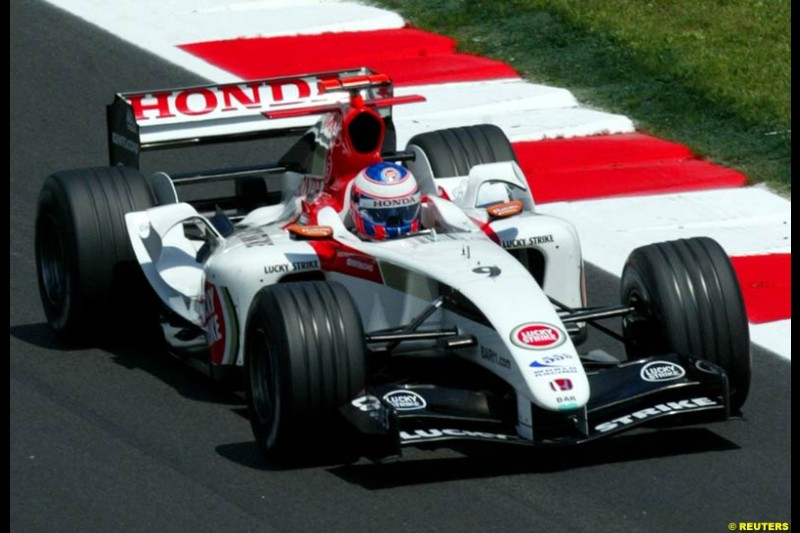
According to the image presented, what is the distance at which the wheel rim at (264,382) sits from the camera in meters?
8.72

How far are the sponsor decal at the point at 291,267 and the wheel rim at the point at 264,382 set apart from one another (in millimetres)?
635

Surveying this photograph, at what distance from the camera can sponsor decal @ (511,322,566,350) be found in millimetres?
A: 8539

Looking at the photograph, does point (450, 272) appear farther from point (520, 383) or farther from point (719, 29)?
point (719, 29)

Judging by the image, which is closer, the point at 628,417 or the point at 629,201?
the point at 628,417

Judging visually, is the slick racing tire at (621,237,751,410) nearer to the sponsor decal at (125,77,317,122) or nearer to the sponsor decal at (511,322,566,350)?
the sponsor decal at (511,322,566,350)

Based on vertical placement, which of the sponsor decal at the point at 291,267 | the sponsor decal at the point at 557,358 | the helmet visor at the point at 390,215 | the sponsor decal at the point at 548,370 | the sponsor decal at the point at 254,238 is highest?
the helmet visor at the point at 390,215

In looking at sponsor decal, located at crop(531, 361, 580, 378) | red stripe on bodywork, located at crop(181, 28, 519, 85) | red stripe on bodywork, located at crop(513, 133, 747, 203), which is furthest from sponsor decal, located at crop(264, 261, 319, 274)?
red stripe on bodywork, located at crop(181, 28, 519, 85)

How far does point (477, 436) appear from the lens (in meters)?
8.30

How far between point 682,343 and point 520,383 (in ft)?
3.36

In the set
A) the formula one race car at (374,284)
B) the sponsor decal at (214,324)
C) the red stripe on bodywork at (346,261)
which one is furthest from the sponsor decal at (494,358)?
the sponsor decal at (214,324)

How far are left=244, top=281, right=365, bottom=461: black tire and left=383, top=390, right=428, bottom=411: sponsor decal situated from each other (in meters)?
0.15

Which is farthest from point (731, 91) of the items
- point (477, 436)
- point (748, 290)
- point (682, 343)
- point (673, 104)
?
point (477, 436)

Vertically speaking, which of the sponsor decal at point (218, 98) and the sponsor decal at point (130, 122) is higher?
the sponsor decal at point (218, 98)

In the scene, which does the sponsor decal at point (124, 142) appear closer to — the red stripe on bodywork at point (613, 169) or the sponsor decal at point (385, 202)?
the sponsor decal at point (385, 202)
